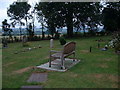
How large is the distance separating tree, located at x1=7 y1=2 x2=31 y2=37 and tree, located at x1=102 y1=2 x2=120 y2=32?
34.8ft

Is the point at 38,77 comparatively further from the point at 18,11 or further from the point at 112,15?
the point at 112,15

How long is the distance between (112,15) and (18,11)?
12.6 meters

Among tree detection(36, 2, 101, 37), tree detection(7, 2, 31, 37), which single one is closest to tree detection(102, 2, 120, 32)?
tree detection(36, 2, 101, 37)

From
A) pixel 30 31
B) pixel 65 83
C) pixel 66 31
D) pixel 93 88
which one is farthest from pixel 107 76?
pixel 66 31

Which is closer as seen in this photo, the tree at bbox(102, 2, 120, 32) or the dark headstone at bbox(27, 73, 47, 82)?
the dark headstone at bbox(27, 73, 47, 82)

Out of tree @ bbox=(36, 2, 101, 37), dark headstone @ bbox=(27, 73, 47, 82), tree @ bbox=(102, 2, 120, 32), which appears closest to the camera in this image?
dark headstone @ bbox=(27, 73, 47, 82)

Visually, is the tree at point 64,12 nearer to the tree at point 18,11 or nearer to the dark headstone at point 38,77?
the tree at point 18,11

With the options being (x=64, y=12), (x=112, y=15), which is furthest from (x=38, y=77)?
(x=112, y=15)

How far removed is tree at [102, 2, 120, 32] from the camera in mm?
18420

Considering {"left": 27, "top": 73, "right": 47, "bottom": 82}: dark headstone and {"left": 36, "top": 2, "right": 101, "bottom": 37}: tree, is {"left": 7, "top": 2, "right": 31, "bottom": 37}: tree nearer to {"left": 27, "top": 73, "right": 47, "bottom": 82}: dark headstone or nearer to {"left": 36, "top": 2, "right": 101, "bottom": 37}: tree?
{"left": 36, "top": 2, "right": 101, "bottom": 37}: tree

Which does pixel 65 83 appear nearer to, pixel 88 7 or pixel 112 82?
pixel 112 82

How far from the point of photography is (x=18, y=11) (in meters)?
18.3

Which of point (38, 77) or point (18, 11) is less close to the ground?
point (18, 11)

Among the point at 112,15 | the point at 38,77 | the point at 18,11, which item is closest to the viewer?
the point at 38,77
